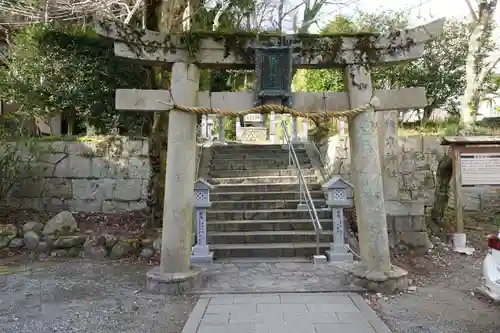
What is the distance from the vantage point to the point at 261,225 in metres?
8.33

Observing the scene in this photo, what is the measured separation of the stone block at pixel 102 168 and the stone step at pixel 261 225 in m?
3.56

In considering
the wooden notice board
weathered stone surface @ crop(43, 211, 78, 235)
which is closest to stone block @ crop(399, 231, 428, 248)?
the wooden notice board

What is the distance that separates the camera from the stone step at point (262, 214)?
28.3ft

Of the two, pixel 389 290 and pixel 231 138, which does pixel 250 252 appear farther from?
pixel 231 138

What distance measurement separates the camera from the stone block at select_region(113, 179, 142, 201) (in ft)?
34.6

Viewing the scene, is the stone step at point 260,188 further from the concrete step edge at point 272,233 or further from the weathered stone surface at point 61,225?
the weathered stone surface at point 61,225

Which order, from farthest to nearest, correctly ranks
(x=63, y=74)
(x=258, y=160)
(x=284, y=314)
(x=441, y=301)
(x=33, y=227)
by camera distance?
(x=258, y=160) < (x=63, y=74) < (x=33, y=227) < (x=441, y=301) < (x=284, y=314)

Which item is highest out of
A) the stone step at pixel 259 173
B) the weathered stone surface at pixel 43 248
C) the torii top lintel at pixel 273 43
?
the torii top lintel at pixel 273 43

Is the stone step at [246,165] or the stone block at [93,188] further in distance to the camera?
the stone step at [246,165]

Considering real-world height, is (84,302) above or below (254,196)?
below

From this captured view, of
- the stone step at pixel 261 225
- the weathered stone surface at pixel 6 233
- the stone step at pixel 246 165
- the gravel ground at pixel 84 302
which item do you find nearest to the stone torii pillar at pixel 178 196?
the gravel ground at pixel 84 302

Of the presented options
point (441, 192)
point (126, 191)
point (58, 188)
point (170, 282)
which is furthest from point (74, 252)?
point (441, 192)

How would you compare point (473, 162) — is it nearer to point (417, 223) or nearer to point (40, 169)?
point (417, 223)

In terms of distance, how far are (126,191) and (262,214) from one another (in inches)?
148
